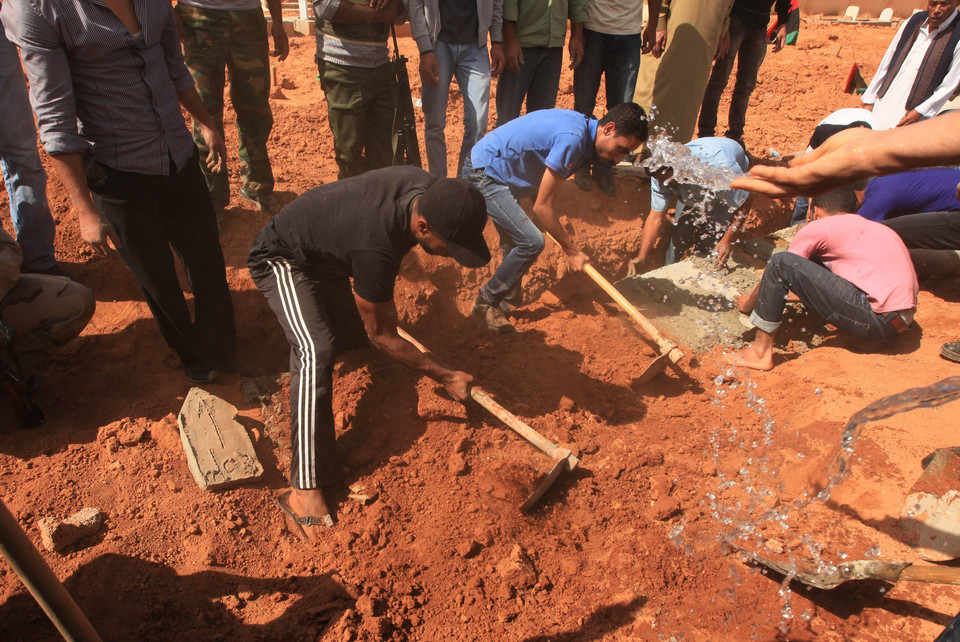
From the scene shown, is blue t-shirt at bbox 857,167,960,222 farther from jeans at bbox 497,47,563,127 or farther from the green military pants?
the green military pants

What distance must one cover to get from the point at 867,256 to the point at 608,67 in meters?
2.67

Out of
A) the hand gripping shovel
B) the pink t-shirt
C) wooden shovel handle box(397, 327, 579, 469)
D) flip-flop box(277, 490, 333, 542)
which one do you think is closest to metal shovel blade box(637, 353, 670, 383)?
the hand gripping shovel

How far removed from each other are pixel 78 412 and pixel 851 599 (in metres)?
3.88

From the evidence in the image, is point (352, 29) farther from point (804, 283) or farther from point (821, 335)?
point (821, 335)

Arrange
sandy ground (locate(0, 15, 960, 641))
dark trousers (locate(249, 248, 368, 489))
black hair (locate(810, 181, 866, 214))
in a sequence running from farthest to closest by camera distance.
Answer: black hair (locate(810, 181, 866, 214)), dark trousers (locate(249, 248, 368, 489)), sandy ground (locate(0, 15, 960, 641))

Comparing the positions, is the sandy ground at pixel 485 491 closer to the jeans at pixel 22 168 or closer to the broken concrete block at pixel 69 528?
the broken concrete block at pixel 69 528

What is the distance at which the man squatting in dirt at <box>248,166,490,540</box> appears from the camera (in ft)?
8.48

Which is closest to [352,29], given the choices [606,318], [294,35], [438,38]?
[438,38]

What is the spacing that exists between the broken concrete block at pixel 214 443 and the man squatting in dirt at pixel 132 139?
0.37 meters

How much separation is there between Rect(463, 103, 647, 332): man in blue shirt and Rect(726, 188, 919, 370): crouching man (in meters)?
1.25

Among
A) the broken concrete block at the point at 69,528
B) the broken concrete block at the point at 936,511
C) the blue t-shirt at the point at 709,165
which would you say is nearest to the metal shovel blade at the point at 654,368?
the broken concrete block at the point at 936,511

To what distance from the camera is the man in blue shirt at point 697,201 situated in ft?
15.6

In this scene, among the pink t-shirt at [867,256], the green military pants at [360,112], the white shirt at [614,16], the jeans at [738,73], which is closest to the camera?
the pink t-shirt at [867,256]

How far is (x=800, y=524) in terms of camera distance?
112 inches
